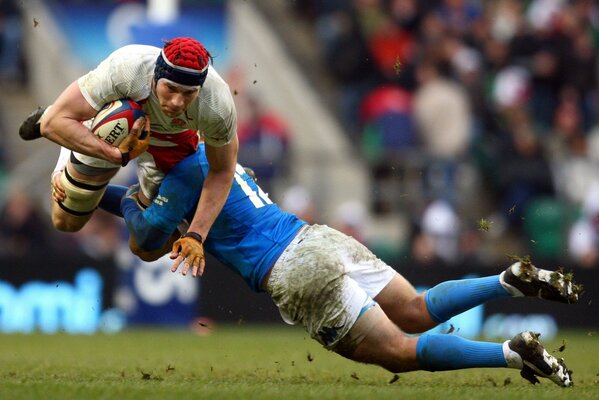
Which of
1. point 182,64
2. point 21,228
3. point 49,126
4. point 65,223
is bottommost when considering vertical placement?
point 21,228

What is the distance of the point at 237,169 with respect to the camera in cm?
818

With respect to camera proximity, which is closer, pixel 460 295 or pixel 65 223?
pixel 460 295

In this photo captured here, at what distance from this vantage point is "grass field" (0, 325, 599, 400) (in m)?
6.86

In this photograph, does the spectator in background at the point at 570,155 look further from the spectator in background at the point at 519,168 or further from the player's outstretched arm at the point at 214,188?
the player's outstretched arm at the point at 214,188

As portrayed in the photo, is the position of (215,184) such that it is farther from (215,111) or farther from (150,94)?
(150,94)

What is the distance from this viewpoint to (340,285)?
750cm

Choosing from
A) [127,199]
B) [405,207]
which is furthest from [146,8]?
[127,199]

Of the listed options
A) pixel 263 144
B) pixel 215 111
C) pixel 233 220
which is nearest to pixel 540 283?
pixel 233 220

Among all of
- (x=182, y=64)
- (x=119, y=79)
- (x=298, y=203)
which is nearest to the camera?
(x=182, y=64)

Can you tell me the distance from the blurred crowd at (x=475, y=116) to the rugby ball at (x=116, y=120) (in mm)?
7353

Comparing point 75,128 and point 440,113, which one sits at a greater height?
point 75,128

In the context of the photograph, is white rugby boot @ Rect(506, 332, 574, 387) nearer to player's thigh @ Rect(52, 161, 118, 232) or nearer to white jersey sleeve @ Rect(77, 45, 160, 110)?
white jersey sleeve @ Rect(77, 45, 160, 110)

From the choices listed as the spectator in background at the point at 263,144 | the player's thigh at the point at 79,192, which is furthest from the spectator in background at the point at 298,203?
the player's thigh at the point at 79,192

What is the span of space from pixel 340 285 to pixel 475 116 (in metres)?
8.87
